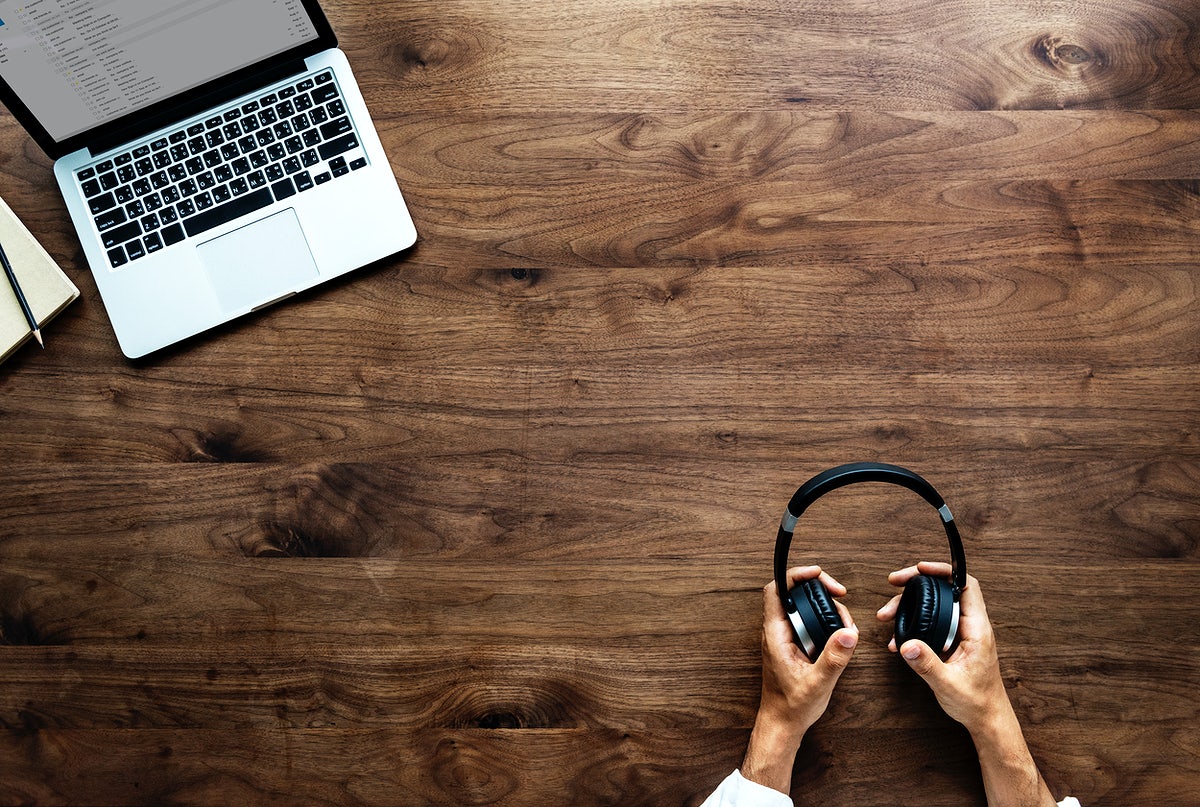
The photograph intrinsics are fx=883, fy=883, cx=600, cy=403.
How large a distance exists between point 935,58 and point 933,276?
280mm

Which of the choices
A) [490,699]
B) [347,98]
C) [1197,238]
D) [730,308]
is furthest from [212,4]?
[1197,238]

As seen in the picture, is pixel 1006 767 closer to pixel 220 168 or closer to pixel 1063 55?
pixel 1063 55

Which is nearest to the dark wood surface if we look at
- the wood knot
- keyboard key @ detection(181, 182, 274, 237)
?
the wood knot

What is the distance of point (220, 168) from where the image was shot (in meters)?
1.06

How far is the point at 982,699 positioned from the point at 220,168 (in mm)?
1086

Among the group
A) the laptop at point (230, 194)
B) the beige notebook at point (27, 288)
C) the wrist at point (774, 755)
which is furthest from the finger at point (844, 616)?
the beige notebook at point (27, 288)

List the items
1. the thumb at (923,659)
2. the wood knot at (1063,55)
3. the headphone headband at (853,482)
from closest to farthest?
the headphone headband at (853,482) → the thumb at (923,659) → the wood knot at (1063,55)

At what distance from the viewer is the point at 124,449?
1.09 metres

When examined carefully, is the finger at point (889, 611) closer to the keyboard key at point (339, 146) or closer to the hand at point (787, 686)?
the hand at point (787, 686)

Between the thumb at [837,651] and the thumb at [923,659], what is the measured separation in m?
0.06

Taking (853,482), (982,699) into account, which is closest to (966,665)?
(982,699)

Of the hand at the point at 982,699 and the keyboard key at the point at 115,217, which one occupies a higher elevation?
the keyboard key at the point at 115,217

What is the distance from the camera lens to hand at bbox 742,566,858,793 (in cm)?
99

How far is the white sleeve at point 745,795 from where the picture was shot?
1.00 metres
